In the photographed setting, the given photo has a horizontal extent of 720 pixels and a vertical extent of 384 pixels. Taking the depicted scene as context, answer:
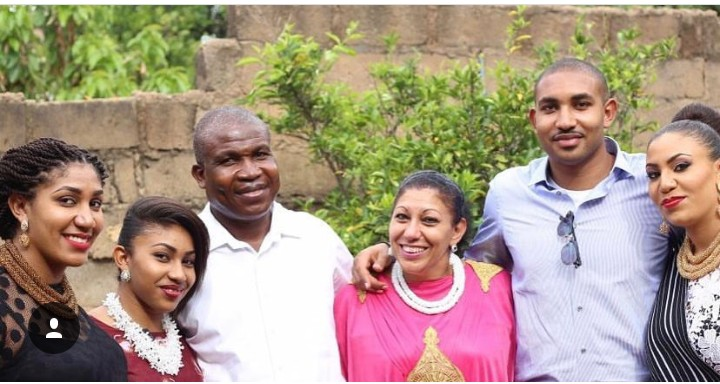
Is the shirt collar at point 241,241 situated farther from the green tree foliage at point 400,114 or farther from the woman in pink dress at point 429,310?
the green tree foliage at point 400,114

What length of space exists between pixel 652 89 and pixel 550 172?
91.4 inches

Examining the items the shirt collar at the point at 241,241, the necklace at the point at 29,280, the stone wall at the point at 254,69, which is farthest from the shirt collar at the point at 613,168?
the stone wall at the point at 254,69

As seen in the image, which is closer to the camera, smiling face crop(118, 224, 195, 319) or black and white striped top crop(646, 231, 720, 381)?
black and white striped top crop(646, 231, 720, 381)

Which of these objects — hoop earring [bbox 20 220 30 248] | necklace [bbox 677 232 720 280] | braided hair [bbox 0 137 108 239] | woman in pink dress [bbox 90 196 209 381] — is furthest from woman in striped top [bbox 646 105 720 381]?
hoop earring [bbox 20 220 30 248]

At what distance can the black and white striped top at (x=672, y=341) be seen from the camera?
3.54 metres

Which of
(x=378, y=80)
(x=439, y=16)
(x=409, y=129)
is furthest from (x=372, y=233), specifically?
(x=439, y=16)

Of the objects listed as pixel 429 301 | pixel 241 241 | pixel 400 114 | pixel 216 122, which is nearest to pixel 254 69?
pixel 400 114

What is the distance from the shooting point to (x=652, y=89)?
6.14 meters

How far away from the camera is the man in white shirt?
3.80 metres

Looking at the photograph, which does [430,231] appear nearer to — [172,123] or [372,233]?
[372,233]

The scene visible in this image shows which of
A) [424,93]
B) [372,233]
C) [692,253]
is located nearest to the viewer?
[692,253]

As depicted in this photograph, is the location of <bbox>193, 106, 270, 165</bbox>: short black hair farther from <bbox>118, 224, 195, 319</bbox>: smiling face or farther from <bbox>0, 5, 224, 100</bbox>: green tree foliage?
<bbox>0, 5, 224, 100</bbox>: green tree foliage

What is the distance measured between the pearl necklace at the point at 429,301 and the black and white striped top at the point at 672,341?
1.95 ft

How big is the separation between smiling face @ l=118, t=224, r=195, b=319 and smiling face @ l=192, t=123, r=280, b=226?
9.2 inches
